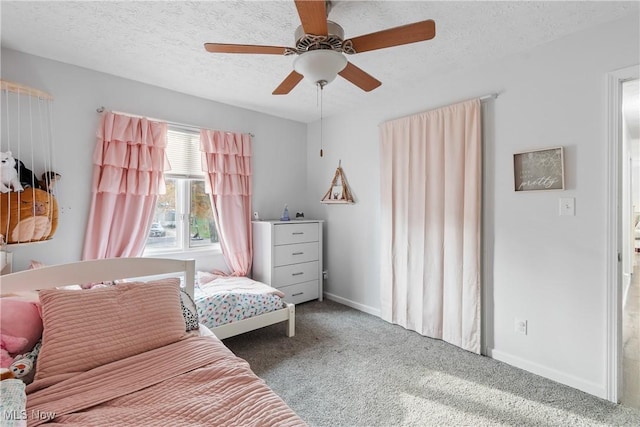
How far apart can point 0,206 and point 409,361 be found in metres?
3.02

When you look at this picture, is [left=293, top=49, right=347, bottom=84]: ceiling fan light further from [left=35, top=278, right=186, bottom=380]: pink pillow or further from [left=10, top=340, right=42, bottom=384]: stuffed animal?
[left=10, top=340, right=42, bottom=384]: stuffed animal

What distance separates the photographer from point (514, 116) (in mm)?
2287

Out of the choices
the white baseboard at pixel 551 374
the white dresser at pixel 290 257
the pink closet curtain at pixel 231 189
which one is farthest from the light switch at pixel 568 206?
the pink closet curtain at pixel 231 189

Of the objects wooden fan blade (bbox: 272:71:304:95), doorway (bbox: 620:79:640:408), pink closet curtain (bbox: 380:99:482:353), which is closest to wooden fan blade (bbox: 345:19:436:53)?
wooden fan blade (bbox: 272:71:304:95)

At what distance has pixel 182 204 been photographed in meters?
3.22

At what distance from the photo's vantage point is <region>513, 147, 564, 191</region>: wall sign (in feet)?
6.81

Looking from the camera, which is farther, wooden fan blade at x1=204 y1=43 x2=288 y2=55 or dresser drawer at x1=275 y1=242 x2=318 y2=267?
dresser drawer at x1=275 y1=242 x2=318 y2=267

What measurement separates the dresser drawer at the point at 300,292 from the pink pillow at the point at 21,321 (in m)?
2.27

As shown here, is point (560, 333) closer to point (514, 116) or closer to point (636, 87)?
Result: point (514, 116)

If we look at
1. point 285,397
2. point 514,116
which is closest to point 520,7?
point 514,116

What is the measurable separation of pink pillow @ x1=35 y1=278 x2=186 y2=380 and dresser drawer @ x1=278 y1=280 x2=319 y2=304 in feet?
6.46

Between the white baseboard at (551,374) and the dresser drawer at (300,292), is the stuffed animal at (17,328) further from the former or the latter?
the white baseboard at (551,374)

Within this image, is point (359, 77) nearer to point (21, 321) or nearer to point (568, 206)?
point (568, 206)

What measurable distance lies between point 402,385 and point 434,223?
1.36 meters
